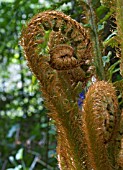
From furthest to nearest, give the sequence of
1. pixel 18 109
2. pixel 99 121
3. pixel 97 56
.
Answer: pixel 18 109 → pixel 97 56 → pixel 99 121

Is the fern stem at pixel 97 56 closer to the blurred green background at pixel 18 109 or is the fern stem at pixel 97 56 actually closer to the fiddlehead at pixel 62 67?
the fiddlehead at pixel 62 67

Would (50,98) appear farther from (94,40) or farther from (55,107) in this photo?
(94,40)

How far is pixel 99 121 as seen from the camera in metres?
0.58

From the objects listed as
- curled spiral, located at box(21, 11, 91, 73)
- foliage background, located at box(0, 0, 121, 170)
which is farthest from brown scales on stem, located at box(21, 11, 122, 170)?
foliage background, located at box(0, 0, 121, 170)

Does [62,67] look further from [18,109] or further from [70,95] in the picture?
[18,109]

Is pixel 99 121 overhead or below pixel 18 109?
below

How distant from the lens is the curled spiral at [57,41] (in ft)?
2.02

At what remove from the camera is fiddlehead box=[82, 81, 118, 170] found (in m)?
0.58

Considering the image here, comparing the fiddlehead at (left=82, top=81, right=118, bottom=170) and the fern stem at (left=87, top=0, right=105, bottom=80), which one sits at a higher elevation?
the fern stem at (left=87, top=0, right=105, bottom=80)

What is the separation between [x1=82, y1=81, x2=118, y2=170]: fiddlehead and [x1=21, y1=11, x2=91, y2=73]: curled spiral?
0.23 ft

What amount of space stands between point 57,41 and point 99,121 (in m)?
0.16

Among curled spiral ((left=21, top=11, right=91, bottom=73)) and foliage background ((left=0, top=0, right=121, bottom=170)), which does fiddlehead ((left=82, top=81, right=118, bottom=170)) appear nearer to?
curled spiral ((left=21, top=11, right=91, bottom=73))

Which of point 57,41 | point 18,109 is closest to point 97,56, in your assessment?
point 57,41

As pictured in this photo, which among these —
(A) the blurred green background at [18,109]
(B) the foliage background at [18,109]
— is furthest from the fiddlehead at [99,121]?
(A) the blurred green background at [18,109]
